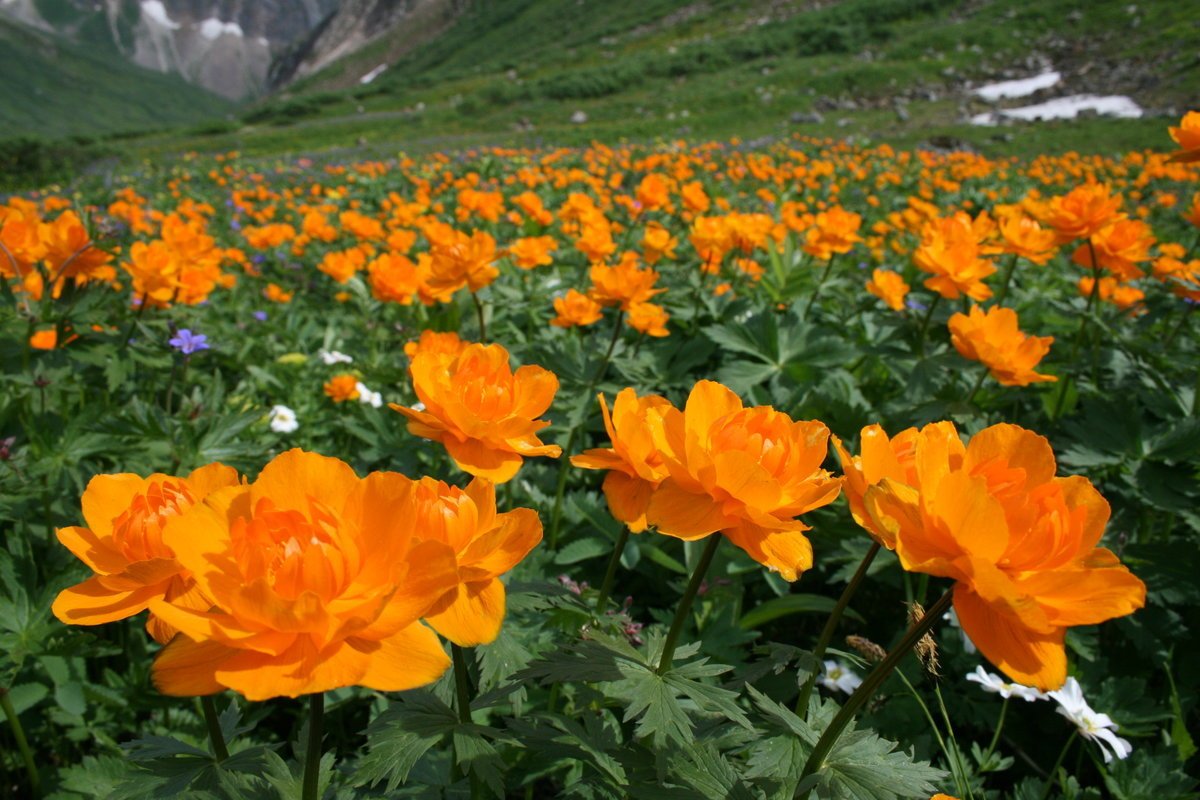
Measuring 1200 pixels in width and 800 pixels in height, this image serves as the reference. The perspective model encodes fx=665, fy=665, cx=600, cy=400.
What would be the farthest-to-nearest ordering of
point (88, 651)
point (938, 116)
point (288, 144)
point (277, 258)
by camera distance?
point (288, 144), point (938, 116), point (277, 258), point (88, 651)

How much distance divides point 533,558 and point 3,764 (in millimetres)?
1199

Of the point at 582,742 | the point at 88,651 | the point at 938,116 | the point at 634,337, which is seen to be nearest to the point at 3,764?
the point at 88,651

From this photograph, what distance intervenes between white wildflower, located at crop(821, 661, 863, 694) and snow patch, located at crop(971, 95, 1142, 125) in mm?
20023

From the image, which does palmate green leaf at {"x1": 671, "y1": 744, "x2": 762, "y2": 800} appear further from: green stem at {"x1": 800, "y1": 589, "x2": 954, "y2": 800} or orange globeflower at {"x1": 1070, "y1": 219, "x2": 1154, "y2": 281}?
orange globeflower at {"x1": 1070, "y1": 219, "x2": 1154, "y2": 281}

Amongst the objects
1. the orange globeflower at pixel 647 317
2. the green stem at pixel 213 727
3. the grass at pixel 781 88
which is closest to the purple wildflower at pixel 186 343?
the orange globeflower at pixel 647 317

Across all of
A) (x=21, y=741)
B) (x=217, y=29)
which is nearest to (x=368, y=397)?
(x=21, y=741)

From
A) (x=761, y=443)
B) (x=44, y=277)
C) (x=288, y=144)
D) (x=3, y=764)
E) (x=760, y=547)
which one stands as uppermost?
(x=288, y=144)

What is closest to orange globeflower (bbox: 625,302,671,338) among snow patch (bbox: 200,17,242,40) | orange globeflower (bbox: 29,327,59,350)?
orange globeflower (bbox: 29,327,59,350)

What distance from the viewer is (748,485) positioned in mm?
715

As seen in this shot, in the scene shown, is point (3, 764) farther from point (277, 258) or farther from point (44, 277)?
point (277, 258)

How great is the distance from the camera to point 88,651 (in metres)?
1.34

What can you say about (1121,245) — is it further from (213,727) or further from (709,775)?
(213,727)

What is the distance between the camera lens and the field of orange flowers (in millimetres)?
633

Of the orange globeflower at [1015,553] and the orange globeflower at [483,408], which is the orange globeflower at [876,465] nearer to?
the orange globeflower at [1015,553]
